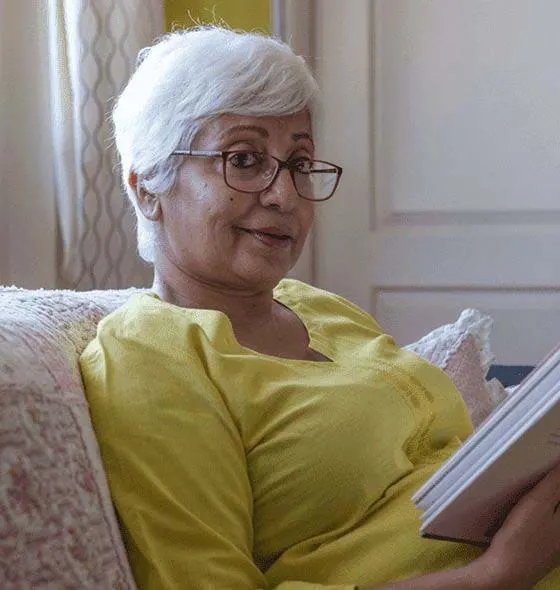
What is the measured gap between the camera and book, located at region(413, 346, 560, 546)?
89 centimetres

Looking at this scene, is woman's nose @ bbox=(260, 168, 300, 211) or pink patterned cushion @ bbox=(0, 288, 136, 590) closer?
pink patterned cushion @ bbox=(0, 288, 136, 590)

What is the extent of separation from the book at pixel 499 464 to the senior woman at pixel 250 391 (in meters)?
0.03

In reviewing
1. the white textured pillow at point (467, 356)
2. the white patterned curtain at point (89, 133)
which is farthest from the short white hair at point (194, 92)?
the white patterned curtain at point (89, 133)

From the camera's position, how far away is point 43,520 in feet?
2.87

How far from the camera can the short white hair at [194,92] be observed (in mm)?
1261

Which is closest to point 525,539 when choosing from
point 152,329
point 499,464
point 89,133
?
point 499,464

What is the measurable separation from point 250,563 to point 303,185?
502mm

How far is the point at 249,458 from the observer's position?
44.7 inches

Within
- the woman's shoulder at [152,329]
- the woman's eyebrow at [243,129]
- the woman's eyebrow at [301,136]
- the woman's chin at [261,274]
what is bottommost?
the woman's shoulder at [152,329]

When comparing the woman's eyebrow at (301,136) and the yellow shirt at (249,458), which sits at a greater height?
the woman's eyebrow at (301,136)

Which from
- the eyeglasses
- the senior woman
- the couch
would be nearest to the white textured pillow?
the senior woman

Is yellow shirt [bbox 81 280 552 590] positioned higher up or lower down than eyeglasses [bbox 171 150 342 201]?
lower down

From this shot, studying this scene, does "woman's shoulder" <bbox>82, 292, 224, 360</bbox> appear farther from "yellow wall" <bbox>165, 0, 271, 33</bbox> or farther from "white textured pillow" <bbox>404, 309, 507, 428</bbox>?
"yellow wall" <bbox>165, 0, 271, 33</bbox>

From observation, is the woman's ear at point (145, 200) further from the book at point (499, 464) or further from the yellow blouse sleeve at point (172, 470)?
the book at point (499, 464)
